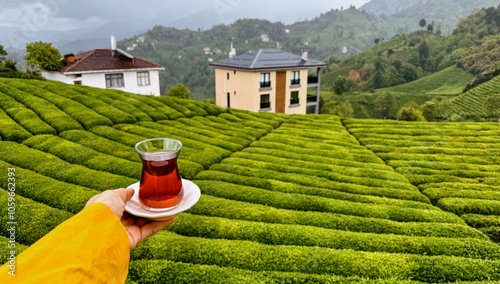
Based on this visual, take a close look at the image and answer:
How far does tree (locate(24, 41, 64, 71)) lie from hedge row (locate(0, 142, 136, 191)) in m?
24.1

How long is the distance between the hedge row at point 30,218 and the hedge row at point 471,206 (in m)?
10.2

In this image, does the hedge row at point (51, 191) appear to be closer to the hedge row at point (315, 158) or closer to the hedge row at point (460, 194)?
the hedge row at point (315, 158)

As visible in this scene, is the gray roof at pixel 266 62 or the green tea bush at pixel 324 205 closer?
the green tea bush at pixel 324 205

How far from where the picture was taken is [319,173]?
11156 millimetres

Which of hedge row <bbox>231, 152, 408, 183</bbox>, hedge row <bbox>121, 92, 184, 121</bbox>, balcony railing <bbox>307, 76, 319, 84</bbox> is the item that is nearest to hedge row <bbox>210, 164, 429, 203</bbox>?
hedge row <bbox>231, 152, 408, 183</bbox>

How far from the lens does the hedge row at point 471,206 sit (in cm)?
869

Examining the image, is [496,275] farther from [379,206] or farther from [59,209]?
[59,209]

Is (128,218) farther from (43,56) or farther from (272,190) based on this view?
(43,56)

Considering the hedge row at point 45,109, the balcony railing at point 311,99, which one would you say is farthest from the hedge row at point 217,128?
the balcony railing at point 311,99

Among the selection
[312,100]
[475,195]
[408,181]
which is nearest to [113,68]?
[312,100]

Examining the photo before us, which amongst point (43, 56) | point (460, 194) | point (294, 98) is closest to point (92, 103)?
point (460, 194)

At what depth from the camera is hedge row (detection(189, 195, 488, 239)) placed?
7.34m

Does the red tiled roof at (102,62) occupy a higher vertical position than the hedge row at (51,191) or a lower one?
higher

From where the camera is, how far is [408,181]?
437 inches
